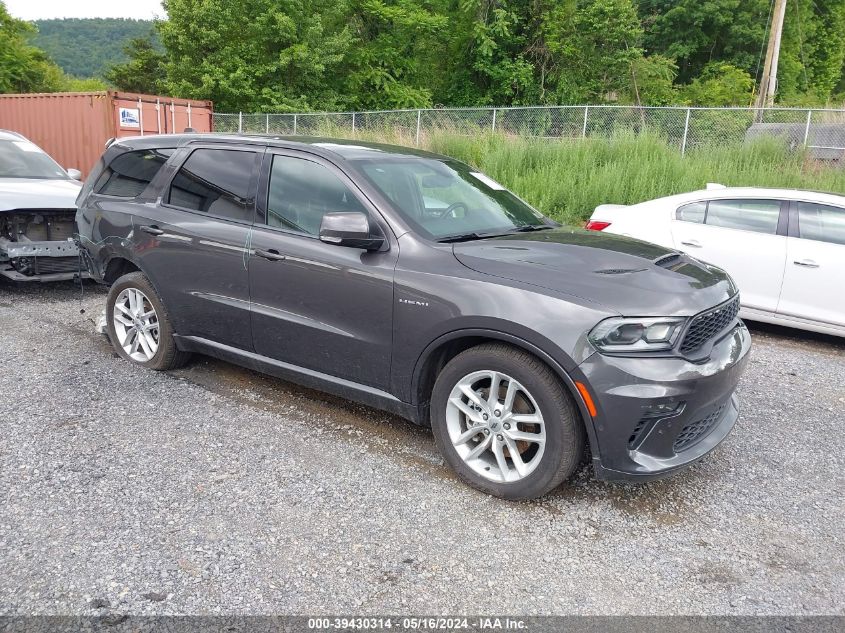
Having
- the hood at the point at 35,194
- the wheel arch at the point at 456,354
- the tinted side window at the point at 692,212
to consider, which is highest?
the tinted side window at the point at 692,212

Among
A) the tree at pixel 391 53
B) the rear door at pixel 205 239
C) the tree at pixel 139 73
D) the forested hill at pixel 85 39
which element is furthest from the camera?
the forested hill at pixel 85 39

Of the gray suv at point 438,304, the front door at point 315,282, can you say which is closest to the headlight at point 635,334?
the gray suv at point 438,304

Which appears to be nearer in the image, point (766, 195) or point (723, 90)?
point (766, 195)

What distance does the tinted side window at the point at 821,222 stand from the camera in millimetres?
6320

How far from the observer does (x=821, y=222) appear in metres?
6.41

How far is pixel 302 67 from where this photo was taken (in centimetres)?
2927

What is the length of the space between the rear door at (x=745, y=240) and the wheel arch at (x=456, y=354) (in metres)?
4.27

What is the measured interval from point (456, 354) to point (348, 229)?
0.88m

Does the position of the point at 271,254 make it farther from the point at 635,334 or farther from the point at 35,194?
the point at 35,194

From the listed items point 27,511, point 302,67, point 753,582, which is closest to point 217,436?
point 27,511

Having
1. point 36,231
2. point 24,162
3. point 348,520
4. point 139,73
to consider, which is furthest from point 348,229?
point 139,73

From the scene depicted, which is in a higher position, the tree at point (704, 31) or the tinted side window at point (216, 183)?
the tree at point (704, 31)

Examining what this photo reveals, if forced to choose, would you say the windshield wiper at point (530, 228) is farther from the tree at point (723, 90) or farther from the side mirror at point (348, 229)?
the tree at point (723, 90)

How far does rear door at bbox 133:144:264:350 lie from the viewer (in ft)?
14.1
